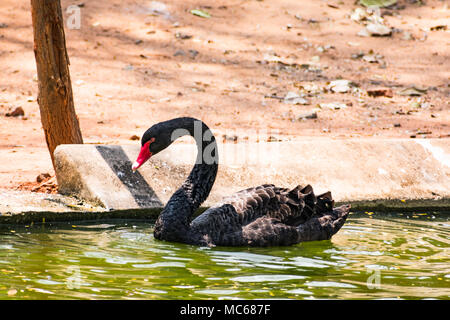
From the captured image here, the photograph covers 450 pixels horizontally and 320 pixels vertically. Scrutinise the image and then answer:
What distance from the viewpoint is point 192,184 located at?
6109 millimetres

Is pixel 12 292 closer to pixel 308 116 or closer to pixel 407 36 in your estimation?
pixel 308 116

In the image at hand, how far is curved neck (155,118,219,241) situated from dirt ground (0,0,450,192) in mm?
3055

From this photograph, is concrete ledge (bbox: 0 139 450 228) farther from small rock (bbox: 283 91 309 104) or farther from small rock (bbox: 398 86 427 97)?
small rock (bbox: 398 86 427 97)

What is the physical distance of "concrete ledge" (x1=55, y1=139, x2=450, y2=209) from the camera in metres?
6.82

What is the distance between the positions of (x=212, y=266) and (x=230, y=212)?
842mm

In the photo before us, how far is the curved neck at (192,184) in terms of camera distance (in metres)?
5.80

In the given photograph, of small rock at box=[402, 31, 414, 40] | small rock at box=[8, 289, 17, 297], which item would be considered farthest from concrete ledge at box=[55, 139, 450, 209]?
small rock at box=[402, 31, 414, 40]

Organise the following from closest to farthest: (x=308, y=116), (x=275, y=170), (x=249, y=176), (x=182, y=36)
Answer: (x=249, y=176) < (x=275, y=170) < (x=308, y=116) < (x=182, y=36)

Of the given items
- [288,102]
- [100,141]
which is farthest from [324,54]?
[100,141]

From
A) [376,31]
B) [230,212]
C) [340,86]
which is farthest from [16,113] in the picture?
[376,31]

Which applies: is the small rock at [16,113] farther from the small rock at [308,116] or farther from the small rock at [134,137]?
the small rock at [308,116]

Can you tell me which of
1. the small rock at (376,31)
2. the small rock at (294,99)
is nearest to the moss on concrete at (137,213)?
the small rock at (294,99)
